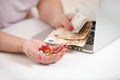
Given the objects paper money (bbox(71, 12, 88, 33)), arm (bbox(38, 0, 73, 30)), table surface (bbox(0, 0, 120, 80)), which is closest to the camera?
table surface (bbox(0, 0, 120, 80))

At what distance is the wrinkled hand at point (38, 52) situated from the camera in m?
0.65

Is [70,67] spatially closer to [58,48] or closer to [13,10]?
[58,48]

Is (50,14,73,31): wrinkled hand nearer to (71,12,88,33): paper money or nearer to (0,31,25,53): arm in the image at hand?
(71,12,88,33): paper money

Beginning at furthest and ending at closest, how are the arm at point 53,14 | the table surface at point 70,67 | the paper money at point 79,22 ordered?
the arm at point 53,14 → the paper money at point 79,22 → the table surface at point 70,67

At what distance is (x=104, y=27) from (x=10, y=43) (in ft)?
0.87

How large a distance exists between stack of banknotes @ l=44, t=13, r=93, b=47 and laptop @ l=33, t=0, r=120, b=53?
0.02m

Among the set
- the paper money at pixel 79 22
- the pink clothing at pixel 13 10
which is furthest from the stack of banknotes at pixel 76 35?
the pink clothing at pixel 13 10

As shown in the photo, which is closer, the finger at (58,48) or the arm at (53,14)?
the finger at (58,48)

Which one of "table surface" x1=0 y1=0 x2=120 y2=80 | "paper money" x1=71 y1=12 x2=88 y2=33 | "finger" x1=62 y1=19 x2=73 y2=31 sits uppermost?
"paper money" x1=71 y1=12 x2=88 y2=33

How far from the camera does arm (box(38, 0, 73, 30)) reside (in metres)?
0.84

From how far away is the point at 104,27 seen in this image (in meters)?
0.69

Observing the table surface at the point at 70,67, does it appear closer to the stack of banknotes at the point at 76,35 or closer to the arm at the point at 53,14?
the stack of banknotes at the point at 76,35

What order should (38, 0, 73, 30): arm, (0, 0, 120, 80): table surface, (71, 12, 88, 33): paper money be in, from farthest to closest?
(38, 0, 73, 30): arm < (71, 12, 88, 33): paper money < (0, 0, 120, 80): table surface

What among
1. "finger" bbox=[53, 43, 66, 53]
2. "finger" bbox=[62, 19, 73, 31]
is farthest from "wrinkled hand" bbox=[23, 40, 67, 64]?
"finger" bbox=[62, 19, 73, 31]
